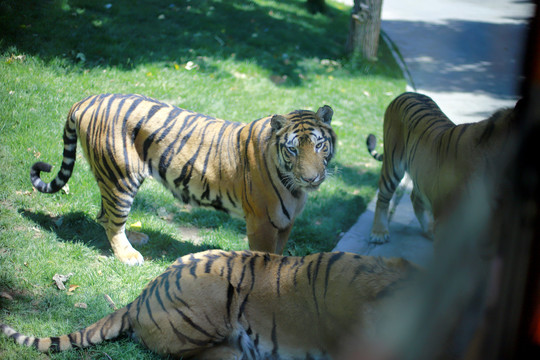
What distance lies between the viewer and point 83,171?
17.7 feet

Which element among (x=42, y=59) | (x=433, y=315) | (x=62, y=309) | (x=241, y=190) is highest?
(x=433, y=315)

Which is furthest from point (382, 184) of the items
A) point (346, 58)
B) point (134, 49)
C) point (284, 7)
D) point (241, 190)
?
point (284, 7)

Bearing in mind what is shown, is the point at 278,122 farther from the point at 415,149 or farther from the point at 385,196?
the point at 385,196

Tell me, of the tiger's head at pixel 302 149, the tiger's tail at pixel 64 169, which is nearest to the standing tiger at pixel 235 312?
the tiger's head at pixel 302 149

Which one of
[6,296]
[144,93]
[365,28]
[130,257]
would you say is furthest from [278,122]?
[365,28]

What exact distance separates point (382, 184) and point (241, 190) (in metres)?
2.03

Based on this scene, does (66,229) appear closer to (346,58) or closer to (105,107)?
(105,107)

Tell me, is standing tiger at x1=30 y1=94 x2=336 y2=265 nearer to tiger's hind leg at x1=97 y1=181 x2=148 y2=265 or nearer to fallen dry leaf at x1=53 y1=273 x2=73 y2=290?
tiger's hind leg at x1=97 y1=181 x2=148 y2=265

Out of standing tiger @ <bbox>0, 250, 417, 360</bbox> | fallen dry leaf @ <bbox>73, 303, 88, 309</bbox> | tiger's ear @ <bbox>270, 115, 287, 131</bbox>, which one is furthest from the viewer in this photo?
tiger's ear @ <bbox>270, 115, 287, 131</bbox>

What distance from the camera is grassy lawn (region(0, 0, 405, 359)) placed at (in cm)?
380

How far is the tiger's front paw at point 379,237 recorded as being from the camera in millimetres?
5143

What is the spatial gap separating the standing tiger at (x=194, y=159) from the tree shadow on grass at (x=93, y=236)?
27 cm

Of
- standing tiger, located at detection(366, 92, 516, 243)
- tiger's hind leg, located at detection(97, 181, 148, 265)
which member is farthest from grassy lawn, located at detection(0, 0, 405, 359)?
standing tiger, located at detection(366, 92, 516, 243)

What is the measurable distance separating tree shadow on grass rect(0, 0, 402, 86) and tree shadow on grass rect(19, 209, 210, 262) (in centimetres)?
360
